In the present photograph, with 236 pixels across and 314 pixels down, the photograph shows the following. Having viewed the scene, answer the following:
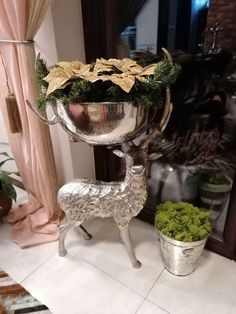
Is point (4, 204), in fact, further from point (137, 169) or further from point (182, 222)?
point (182, 222)

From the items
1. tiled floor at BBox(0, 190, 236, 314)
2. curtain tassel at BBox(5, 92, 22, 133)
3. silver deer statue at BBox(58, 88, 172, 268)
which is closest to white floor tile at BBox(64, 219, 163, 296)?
tiled floor at BBox(0, 190, 236, 314)

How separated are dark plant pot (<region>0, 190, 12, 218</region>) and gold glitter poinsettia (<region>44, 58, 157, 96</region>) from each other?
968 millimetres

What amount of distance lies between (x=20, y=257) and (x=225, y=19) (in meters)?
1.52

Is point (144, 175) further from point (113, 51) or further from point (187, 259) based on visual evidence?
point (113, 51)

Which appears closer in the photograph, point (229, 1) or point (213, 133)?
point (229, 1)

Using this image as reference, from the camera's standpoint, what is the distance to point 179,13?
114cm

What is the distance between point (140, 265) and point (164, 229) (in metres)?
0.28

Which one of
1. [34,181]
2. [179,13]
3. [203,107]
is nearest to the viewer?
[179,13]

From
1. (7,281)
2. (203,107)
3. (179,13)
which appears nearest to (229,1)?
(179,13)

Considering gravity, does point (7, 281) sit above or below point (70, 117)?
below

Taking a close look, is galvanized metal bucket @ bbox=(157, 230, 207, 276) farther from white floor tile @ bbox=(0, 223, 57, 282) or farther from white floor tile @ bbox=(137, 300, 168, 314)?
white floor tile @ bbox=(0, 223, 57, 282)

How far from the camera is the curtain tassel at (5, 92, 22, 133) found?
4.03ft

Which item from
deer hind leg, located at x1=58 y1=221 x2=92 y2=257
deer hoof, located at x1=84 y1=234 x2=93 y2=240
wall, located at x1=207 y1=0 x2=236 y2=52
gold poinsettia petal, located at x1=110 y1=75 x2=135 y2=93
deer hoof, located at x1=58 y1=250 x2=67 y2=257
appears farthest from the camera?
deer hoof, located at x1=84 y1=234 x2=93 y2=240

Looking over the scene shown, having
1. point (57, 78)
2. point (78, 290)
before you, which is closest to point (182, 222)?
point (78, 290)
